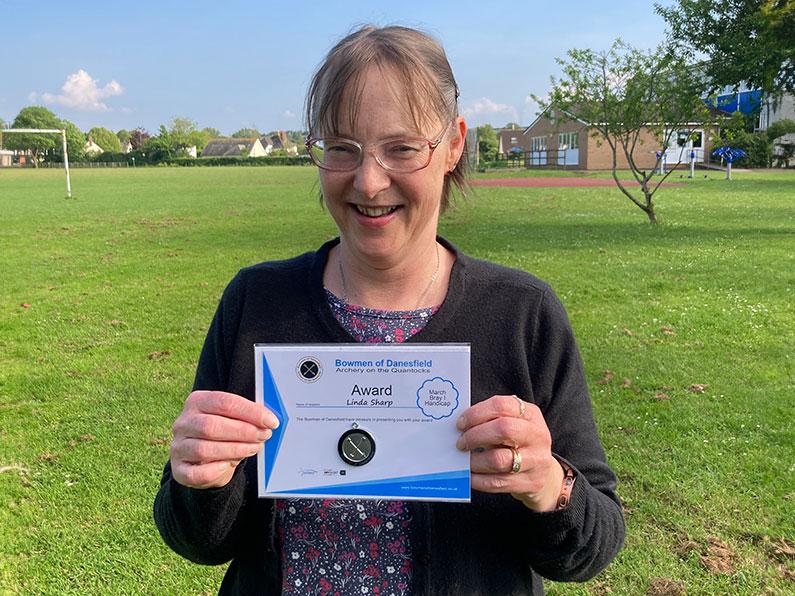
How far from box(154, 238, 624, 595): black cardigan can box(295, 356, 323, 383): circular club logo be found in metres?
0.28

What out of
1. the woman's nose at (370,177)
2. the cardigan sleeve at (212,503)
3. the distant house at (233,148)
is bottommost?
the cardigan sleeve at (212,503)

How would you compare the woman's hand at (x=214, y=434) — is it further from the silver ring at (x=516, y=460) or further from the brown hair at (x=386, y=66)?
the brown hair at (x=386, y=66)

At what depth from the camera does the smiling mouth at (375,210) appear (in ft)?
5.57

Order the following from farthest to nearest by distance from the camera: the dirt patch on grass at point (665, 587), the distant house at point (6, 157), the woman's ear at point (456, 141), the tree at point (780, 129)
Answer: the distant house at point (6, 157) < the tree at point (780, 129) < the dirt patch on grass at point (665, 587) < the woman's ear at point (456, 141)

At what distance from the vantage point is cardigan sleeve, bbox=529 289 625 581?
1578mm

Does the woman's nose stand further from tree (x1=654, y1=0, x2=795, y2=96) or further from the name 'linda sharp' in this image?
tree (x1=654, y1=0, x2=795, y2=96)

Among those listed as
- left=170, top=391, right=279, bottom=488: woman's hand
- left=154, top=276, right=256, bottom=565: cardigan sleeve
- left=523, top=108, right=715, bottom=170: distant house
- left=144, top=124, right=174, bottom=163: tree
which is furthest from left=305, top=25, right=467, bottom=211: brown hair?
left=144, top=124, right=174, bottom=163: tree

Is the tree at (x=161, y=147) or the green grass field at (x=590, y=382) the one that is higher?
the tree at (x=161, y=147)

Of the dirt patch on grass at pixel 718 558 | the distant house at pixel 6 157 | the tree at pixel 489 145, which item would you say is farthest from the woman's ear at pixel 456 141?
→ the distant house at pixel 6 157

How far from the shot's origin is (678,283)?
10.5 meters

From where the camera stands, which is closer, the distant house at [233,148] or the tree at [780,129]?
the tree at [780,129]

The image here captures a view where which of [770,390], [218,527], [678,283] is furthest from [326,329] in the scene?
[678,283]

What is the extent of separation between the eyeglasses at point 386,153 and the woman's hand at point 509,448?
62 centimetres

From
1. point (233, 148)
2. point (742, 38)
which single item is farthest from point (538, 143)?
point (233, 148)
